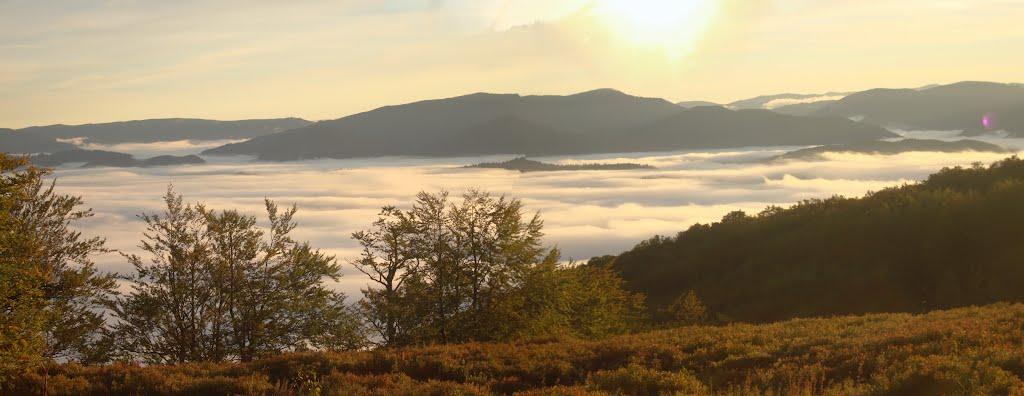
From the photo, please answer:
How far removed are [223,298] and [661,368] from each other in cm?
2435

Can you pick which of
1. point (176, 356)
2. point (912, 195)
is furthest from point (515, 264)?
point (912, 195)

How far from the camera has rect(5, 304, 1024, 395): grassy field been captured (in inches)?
563

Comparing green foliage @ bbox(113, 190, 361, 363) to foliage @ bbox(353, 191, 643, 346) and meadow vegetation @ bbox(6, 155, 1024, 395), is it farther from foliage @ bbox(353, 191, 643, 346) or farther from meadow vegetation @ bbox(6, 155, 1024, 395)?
foliage @ bbox(353, 191, 643, 346)

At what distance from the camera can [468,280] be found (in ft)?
106

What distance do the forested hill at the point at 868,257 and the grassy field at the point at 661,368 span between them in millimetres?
29820

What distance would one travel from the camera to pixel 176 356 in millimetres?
34062

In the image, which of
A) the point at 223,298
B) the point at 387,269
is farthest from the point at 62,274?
the point at 387,269

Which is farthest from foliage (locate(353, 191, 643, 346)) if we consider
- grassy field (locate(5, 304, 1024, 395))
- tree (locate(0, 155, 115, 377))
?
tree (locate(0, 155, 115, 377))

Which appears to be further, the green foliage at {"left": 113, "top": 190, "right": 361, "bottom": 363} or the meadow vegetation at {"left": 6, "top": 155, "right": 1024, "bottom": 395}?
the green foliage at {"left": 113, "top": 190, "right": 361, "bottom": 363}

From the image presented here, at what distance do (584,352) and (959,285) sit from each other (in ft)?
147

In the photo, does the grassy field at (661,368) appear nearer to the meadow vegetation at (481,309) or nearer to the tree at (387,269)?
the meadow vegetation at (481,309)

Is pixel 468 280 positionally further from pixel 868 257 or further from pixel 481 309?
pixel 868 257

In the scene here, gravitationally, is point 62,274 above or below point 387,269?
above

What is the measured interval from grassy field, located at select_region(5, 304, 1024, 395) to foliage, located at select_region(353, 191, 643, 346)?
8.84 m
